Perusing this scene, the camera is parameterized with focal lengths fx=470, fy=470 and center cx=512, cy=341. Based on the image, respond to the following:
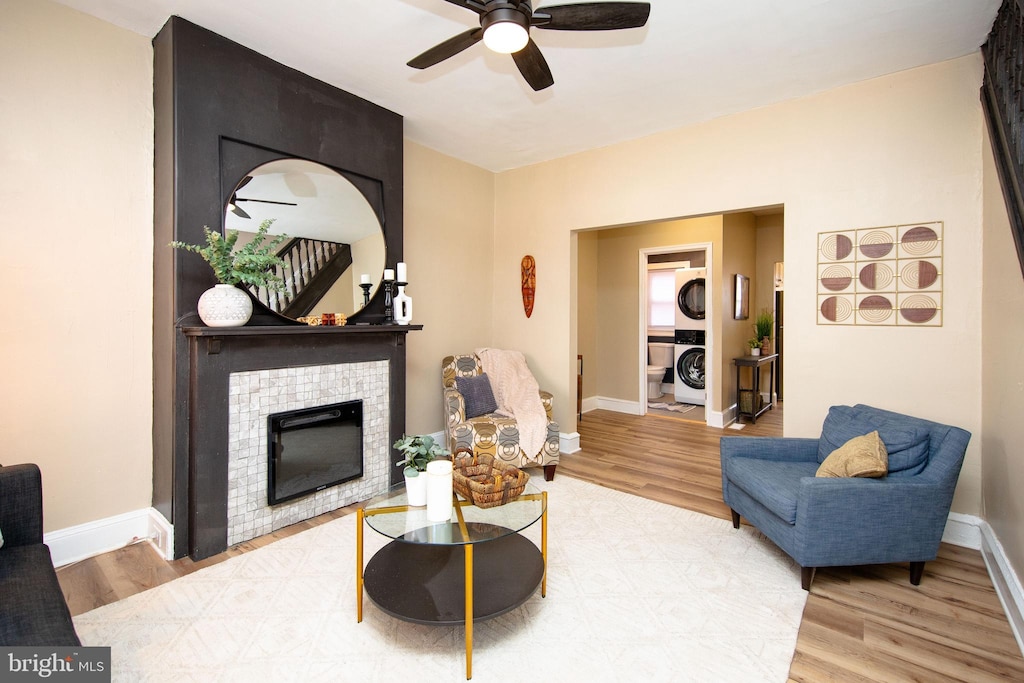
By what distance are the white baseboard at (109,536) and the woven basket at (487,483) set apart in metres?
1.64

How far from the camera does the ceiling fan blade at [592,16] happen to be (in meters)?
1.88

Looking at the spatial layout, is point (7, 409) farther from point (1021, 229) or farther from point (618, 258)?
point (618, 258)

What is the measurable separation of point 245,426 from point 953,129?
4418mm

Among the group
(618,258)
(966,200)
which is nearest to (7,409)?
(966,200)

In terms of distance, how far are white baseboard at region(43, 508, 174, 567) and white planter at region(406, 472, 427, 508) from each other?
1.47m

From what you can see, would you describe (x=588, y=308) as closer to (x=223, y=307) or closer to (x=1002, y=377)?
(x=1002, y=377)

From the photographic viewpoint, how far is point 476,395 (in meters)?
3.98

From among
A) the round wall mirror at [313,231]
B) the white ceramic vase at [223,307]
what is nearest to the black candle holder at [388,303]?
the round wall mirror at [313,231]

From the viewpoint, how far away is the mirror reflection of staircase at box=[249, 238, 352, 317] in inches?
115

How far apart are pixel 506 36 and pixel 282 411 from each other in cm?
236

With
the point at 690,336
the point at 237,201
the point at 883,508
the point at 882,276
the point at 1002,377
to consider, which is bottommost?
the point at 883,508

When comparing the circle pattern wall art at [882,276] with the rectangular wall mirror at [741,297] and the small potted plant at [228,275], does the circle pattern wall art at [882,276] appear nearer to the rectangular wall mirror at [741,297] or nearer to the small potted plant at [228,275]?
the rectangular wall mirror at [741,297]

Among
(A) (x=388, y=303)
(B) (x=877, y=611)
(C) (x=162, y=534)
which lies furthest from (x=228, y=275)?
(B) (x=877, y=611)

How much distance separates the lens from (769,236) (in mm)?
6688
